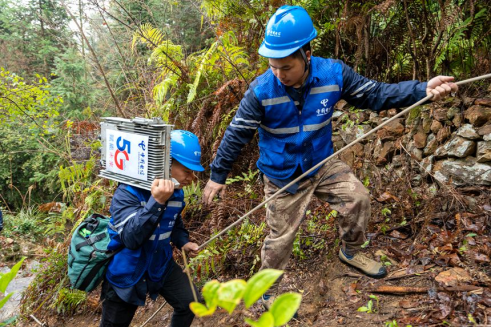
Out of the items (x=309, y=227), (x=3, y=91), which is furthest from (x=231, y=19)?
(x=3, y=91)

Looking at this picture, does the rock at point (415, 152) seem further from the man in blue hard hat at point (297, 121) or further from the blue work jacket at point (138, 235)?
the blue work jacket at point (138, 235)

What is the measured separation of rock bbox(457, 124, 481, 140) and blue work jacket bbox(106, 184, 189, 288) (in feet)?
9.16

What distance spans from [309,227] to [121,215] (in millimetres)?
2374

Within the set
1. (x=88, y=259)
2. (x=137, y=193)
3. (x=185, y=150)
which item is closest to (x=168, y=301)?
(x=88, y=259)

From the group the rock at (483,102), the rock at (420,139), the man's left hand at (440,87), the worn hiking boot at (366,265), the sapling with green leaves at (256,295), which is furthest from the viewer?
the rock at (420,139)

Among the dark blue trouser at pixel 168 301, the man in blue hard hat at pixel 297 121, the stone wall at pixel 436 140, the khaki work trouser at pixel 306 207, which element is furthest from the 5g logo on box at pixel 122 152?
the stone wall at pixel 436 140

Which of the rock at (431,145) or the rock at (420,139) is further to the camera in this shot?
the rock at (420,139)

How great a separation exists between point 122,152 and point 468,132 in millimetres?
3188

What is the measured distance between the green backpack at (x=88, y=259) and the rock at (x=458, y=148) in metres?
3.28

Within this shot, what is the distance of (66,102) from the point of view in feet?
40.7

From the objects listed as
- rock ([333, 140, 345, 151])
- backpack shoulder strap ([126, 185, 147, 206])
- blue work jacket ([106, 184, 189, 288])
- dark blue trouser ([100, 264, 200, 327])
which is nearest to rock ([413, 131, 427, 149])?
rock ([333, 140, 345, 151])

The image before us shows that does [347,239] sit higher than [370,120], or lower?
lower

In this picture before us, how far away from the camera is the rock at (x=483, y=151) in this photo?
3.26 meters

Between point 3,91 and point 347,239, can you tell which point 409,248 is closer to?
point 347,239
